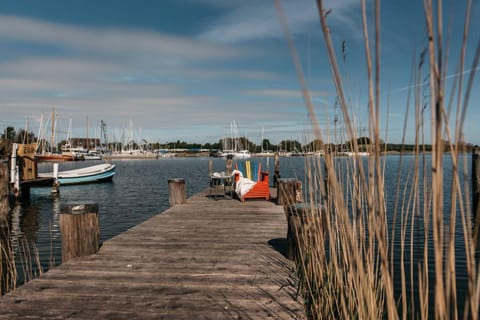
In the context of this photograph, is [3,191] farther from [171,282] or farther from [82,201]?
[171,282]

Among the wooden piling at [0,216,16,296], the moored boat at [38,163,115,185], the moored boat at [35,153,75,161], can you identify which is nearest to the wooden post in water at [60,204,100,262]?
the wooden piling at [0,216,16,296]

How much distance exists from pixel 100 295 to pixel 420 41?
2.86m

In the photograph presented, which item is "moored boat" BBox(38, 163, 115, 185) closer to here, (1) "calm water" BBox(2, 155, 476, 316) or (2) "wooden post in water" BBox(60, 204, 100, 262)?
(1) "calm water" BBox(2, 155, 476, 316)

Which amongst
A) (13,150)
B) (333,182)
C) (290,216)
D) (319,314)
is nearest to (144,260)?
(290,216)

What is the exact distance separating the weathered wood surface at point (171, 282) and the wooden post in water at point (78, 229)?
0.57ft

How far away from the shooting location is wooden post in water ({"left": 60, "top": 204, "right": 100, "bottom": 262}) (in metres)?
3.77

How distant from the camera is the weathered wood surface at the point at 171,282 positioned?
263cm

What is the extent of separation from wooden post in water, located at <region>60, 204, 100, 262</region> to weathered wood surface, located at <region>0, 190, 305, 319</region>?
173mm

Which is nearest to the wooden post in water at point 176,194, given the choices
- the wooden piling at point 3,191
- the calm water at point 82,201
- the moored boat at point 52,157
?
the calm water at point 82,201

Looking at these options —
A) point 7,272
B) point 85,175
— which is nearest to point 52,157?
point 85,175

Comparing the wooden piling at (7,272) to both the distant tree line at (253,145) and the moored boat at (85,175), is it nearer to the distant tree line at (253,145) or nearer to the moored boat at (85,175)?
the distant tree line at (253,145)

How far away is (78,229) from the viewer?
384 cm

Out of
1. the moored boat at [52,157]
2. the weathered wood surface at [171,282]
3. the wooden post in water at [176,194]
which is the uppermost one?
the moored boat at [52,157]

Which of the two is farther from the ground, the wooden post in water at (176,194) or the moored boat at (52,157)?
the moored boat at (52,157)
